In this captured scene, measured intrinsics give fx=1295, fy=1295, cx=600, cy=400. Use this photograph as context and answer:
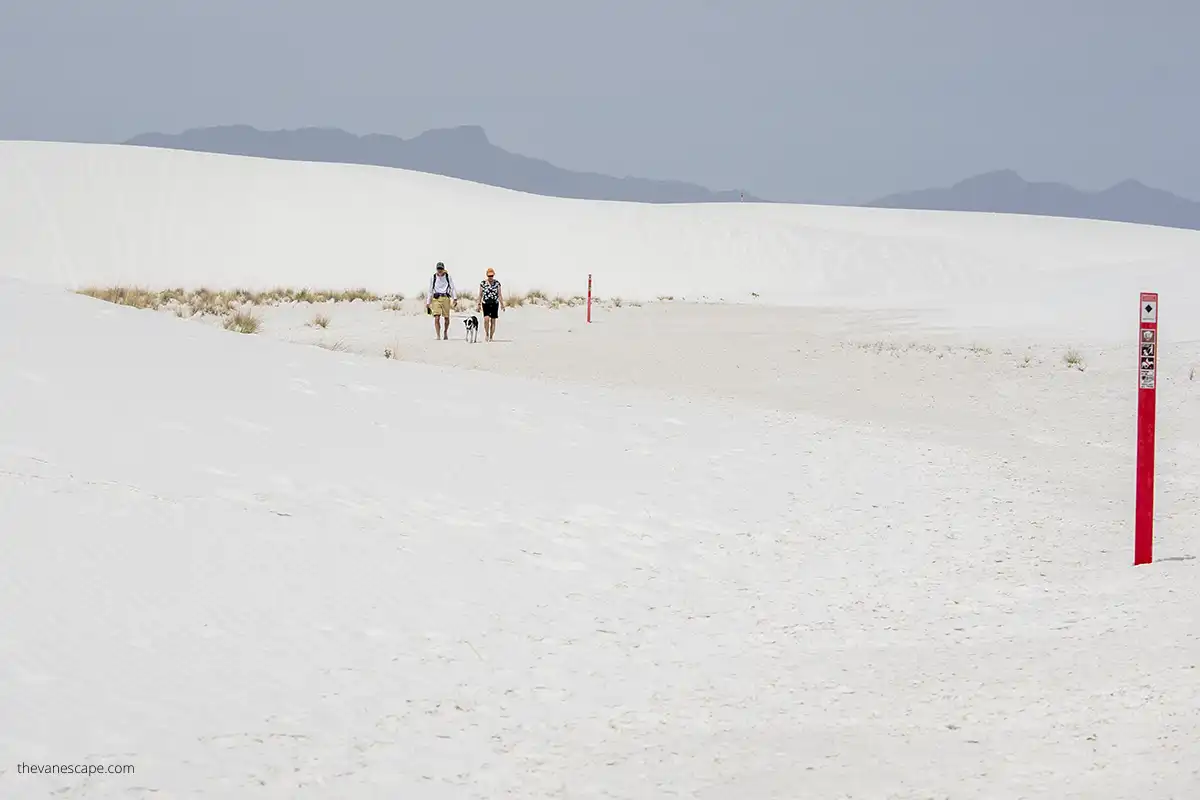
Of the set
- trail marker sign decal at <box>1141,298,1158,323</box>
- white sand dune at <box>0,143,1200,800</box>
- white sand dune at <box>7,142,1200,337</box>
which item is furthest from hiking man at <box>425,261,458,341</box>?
white sand dune at <box>7,142,1200,337</box>

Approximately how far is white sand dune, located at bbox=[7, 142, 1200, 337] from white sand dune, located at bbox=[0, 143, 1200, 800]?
30870 millimetres

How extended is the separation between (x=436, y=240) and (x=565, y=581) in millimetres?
52412

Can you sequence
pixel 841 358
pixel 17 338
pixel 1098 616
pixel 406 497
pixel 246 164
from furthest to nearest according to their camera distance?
pixel 246 164, pixel 841 358, pixel 17 338, pixel 406 497, pixel 1098 616

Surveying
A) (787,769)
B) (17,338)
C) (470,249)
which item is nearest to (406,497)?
(17,338)

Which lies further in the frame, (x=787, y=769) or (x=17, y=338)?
(x=17, y=338)

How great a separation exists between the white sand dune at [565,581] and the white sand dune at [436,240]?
30870mm

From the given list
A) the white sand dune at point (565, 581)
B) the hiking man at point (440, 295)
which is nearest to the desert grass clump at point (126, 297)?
the hiking man at point (440, 295)

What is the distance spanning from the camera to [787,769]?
188 inches

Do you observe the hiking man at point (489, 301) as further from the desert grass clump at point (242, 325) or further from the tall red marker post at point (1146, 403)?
the tall red marker post at point (1146, 403)

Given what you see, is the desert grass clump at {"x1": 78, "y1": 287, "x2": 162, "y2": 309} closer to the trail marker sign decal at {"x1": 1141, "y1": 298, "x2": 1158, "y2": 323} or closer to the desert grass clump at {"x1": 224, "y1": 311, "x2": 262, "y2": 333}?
the desert grass clump at {"x1": 224, "y1": 311, "x2": 262, "y2": 333}

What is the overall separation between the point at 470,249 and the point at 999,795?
55.0 meters

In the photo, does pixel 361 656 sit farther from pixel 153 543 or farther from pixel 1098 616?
pixel 1098 616

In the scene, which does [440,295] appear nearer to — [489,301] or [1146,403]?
[489,301]

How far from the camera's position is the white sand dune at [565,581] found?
15.8 feet
